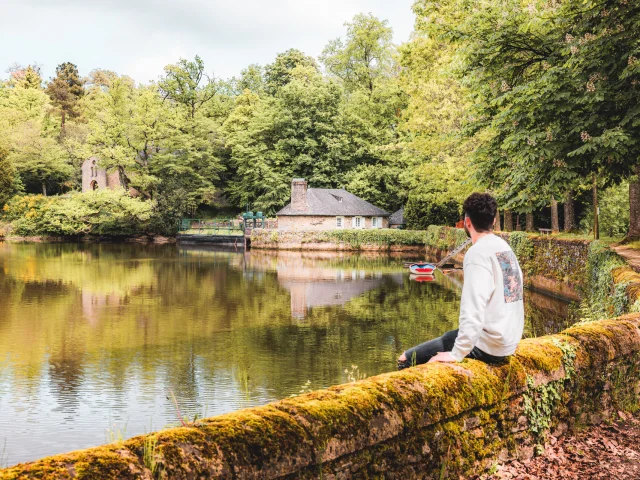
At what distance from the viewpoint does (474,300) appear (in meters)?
3.99

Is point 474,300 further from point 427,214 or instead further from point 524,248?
point 427,214

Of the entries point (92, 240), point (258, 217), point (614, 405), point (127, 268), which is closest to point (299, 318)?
point (614, 405)

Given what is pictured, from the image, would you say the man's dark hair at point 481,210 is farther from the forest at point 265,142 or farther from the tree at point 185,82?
the tree at point 185,82

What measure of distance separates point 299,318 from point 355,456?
1447 centimetres

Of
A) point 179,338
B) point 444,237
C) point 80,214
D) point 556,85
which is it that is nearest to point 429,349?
point 556,85

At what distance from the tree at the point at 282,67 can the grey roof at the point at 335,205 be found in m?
19.0

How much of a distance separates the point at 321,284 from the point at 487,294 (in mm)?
22206

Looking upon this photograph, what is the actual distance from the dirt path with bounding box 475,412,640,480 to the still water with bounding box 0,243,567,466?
257cm

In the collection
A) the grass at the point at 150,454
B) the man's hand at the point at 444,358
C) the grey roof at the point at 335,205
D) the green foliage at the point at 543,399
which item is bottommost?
the green foliage at the point at 543,399

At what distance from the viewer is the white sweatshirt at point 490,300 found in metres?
4.00

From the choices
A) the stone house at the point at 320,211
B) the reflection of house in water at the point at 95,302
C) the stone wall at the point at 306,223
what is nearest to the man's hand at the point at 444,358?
the reflection of house in water at the point at 95,302

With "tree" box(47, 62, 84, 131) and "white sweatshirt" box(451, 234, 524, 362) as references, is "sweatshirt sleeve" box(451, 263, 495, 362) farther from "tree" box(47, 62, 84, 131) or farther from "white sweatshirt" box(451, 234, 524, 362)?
"tree" box(47, 62, 84, 131)

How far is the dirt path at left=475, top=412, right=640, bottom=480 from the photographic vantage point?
14.4ft

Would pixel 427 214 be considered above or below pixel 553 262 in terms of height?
above
